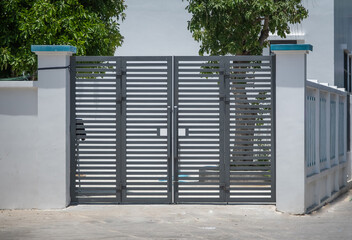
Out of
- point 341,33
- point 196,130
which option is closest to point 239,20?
point 341,33

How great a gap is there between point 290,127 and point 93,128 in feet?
10.1

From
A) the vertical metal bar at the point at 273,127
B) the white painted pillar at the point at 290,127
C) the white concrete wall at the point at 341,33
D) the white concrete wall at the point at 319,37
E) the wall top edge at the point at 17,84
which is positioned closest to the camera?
the white painted pillar at the point at 290,127

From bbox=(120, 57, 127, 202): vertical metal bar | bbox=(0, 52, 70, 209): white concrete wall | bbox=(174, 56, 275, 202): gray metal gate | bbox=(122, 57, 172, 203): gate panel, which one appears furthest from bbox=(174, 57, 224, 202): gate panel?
bbox=(0, 52, 70, 209): white concrete wall

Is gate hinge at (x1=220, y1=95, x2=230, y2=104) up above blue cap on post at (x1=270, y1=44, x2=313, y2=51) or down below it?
below

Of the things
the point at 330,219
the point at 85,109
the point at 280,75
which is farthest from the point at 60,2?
the point at 330,219

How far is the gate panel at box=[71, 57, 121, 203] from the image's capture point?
12.1m

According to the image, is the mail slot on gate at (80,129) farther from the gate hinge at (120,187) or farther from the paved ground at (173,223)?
the paved ground at (173,223)

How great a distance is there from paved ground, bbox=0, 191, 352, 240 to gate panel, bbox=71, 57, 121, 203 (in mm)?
335

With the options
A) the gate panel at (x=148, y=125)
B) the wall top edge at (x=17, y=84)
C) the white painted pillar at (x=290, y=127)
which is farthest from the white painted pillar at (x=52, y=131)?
the white painted pillar at (x=290, y=127)

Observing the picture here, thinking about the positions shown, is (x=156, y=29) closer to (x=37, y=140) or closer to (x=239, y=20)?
(x=239, y=20)

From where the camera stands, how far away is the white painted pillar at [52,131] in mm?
11805

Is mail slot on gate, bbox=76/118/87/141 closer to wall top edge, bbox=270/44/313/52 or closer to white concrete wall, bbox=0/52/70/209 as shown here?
white concrete wall, bbox=0/52/70/209

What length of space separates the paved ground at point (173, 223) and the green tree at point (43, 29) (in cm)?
678

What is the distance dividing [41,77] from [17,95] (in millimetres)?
470
